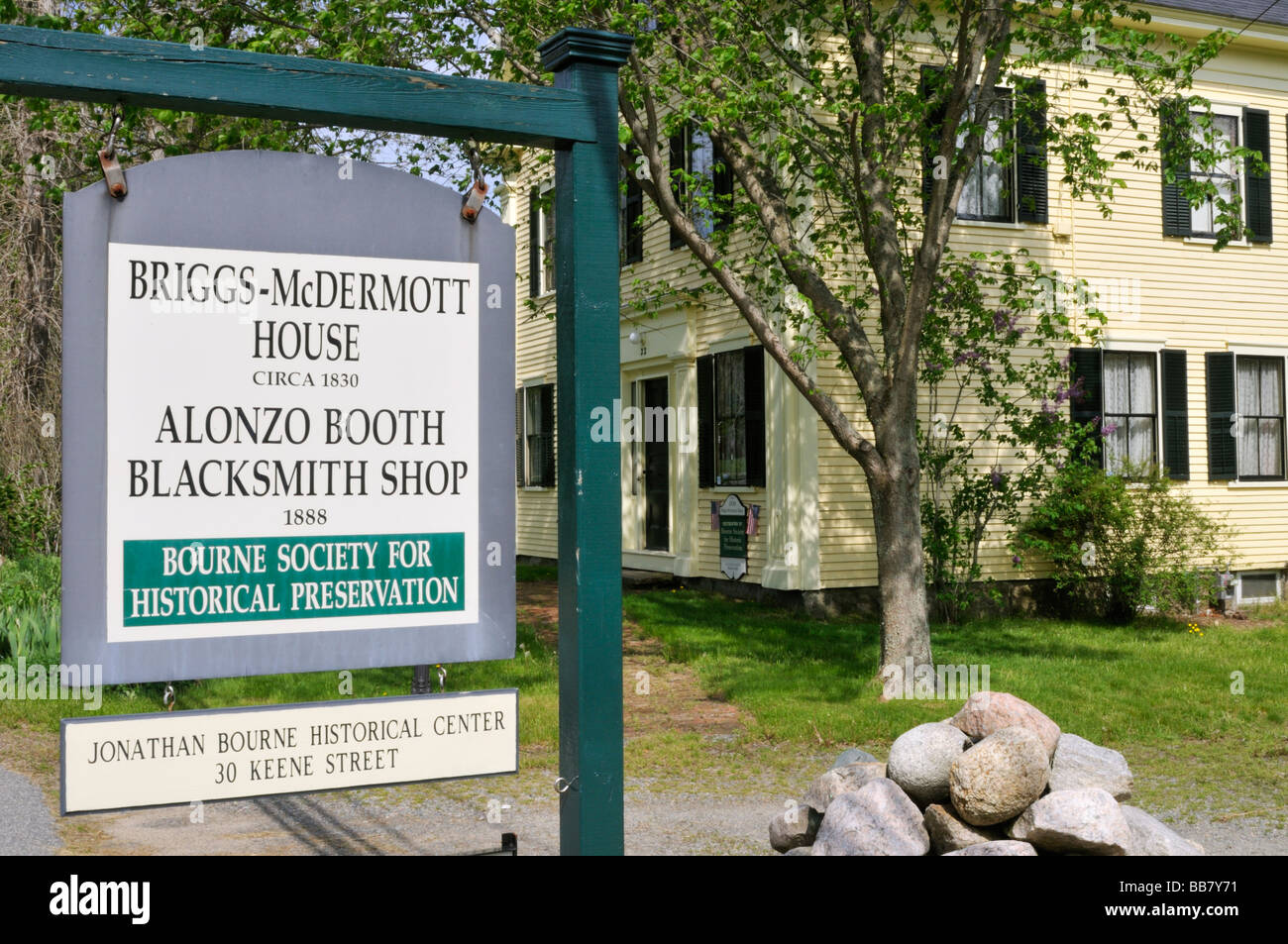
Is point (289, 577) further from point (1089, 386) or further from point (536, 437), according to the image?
point (536, 437)

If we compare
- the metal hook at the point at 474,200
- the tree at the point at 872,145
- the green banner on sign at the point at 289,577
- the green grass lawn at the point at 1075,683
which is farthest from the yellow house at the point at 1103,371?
the green banner on sign at the point at 289,577

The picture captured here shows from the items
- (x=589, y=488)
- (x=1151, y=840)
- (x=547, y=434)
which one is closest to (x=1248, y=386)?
(x=547, y=434)

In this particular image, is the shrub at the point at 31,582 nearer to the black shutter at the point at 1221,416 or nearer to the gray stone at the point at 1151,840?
the gray stone at the point at 1151,840

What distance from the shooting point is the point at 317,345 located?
3020 millimetres

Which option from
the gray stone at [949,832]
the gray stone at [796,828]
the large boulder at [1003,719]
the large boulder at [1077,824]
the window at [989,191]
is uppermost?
the window at [989,191]

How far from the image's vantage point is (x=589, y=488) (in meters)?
3.05

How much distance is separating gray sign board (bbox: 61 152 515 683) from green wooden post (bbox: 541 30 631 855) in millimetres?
231

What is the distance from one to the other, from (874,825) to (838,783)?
19.4 inches

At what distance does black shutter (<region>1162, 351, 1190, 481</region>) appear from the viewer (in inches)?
611

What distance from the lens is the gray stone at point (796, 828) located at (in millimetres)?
5469

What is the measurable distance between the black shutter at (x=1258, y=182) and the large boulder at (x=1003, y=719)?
43.6 feet

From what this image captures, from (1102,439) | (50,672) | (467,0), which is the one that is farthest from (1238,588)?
(50,672)

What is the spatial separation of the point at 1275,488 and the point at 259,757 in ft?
53.2

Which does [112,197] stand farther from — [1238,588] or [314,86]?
[1238,588]
